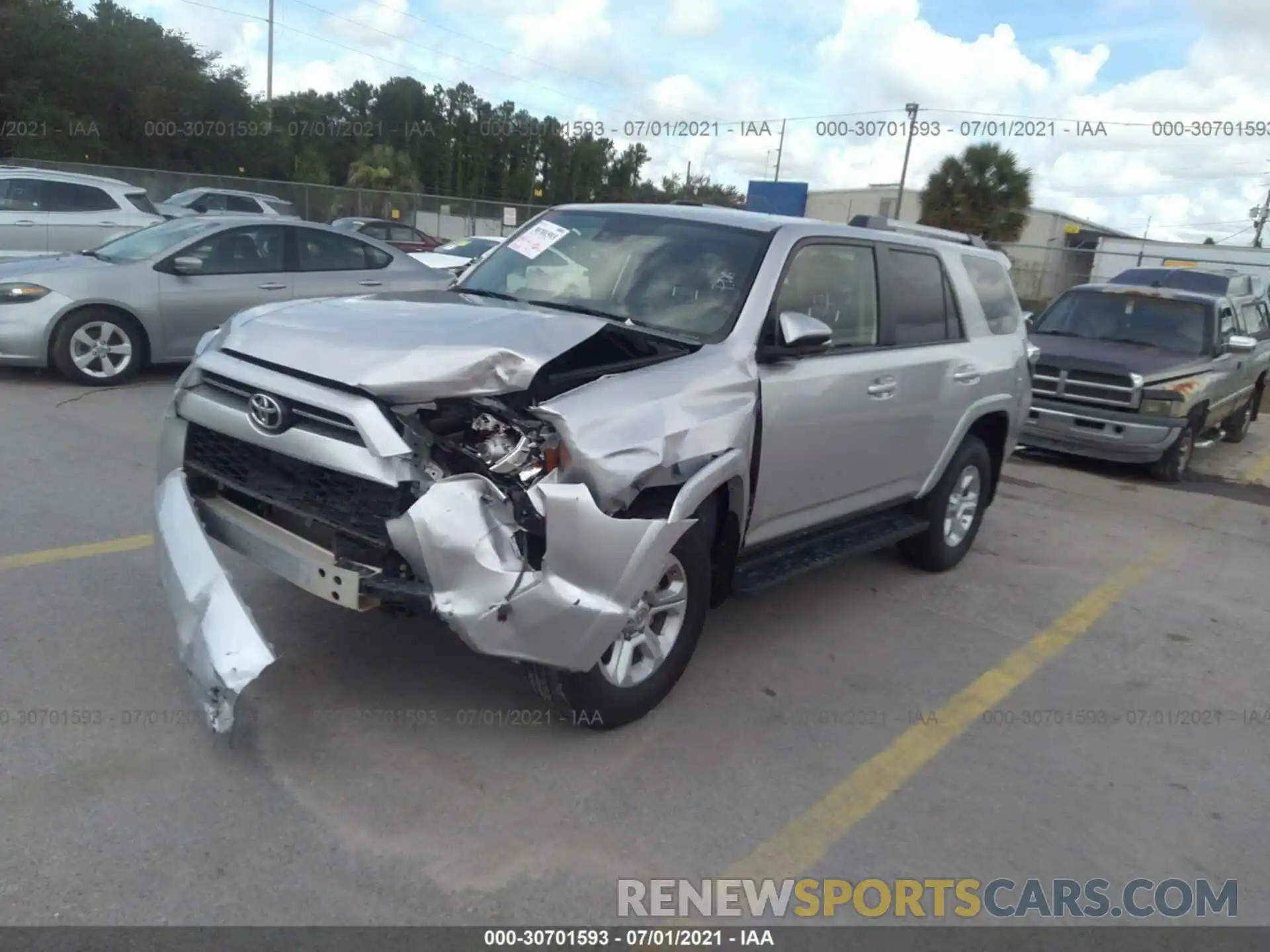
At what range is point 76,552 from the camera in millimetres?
4945

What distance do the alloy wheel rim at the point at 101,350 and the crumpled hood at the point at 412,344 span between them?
5.60 m

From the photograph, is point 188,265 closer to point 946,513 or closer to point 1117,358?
point 946,513

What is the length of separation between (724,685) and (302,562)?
188 cm

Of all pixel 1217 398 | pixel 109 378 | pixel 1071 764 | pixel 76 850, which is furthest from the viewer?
pixel 1217 398

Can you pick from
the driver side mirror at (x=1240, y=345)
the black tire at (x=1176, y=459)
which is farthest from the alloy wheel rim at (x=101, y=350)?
the driver side mirror at (x=1240, y=345)

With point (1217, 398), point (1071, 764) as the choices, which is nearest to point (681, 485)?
point (1071, 764)

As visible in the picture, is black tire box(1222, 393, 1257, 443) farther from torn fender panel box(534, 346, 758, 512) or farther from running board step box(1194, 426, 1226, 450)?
torn fender panel box(534, 346, 758, 512)

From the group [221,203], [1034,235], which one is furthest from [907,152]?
[221,203]

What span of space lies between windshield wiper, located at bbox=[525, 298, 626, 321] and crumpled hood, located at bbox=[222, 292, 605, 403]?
1.60ft

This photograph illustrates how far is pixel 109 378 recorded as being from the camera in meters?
8.75

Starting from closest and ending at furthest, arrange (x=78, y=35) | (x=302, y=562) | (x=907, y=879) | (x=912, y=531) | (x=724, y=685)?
(x=907, y=879) → (x=302, y=562) → (x=724, y=685) → (x=912, y=531) → (x=78, y=35)

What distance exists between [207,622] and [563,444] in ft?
4.20

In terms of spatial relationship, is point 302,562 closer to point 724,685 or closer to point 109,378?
point 724,685

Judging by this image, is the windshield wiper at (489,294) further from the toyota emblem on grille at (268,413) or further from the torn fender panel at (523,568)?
the torn fender panel at (523,568)
